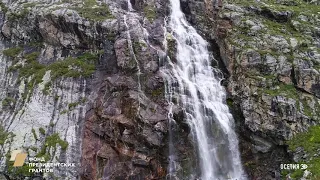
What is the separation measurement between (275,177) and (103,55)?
13.5 m

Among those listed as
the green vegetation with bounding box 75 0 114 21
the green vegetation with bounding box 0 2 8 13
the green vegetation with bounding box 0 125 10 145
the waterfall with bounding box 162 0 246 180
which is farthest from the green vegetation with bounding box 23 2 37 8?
the waterfall with bounding box 162 0 246 180

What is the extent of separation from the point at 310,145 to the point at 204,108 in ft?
20.9

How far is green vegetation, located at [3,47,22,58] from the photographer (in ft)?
78.5

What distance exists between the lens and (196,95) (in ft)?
70.3

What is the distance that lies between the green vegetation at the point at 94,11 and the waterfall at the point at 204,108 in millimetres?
5437

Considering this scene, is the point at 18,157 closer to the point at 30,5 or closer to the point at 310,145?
the point at 30,5

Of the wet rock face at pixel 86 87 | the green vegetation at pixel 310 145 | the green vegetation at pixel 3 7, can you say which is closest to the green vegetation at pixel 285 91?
the green vegetation at pixel 310 145

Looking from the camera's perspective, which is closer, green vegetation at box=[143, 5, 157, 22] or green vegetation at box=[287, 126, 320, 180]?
green vegetation at box=[287, 126, 320, 180]

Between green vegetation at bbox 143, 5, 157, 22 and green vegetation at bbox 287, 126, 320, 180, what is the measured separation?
44.2 feet

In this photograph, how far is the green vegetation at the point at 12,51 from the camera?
23939 mm

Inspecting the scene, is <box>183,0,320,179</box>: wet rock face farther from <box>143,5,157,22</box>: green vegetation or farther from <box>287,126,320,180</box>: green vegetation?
<box>143,5,157,22</box>: green vegetation

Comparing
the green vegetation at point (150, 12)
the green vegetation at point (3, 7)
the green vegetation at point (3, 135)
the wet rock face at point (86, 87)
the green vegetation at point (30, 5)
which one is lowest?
the green vegetation at point (3, 135)

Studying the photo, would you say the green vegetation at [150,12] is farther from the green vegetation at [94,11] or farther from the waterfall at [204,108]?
the green vegetation at [94,11]

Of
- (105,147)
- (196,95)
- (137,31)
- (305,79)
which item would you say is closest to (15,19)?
(137,31)
